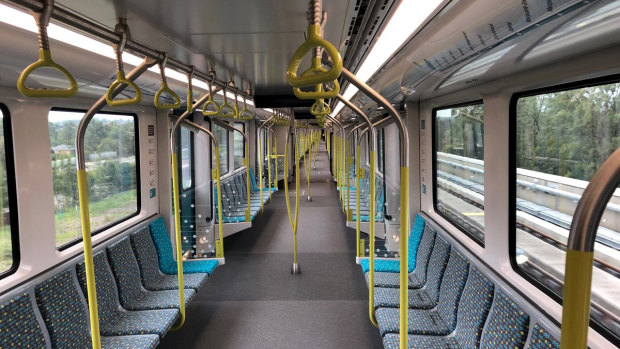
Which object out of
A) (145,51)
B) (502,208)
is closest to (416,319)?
(502,208)

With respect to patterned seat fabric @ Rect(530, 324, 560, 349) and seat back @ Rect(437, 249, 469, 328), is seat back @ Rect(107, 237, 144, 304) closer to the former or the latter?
seat back @ Rect(437, 249, 469, 328)

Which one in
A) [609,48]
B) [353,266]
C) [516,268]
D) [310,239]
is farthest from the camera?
[310,239]

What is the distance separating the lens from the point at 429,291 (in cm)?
366

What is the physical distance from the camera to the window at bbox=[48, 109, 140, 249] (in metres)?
3.14

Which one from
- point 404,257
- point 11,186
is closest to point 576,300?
point 404,257

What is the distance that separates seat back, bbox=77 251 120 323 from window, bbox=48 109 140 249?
10.4 inches

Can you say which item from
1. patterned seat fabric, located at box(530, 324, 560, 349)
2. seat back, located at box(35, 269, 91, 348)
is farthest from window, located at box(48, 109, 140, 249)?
patterned seat fabric, located at box(530, 324, 560, 349)

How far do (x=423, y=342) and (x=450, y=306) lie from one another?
40 centimetres

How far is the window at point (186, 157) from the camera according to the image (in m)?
5.84

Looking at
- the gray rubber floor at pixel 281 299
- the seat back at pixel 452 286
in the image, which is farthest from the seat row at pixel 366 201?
the seat back at pixel 452 286

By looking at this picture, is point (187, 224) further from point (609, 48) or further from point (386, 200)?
point (609, 48)

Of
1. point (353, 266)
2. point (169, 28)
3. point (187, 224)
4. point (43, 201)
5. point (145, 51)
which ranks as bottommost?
point (353, 266)

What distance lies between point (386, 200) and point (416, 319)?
2586 millimetres

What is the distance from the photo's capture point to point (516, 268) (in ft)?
8.59
